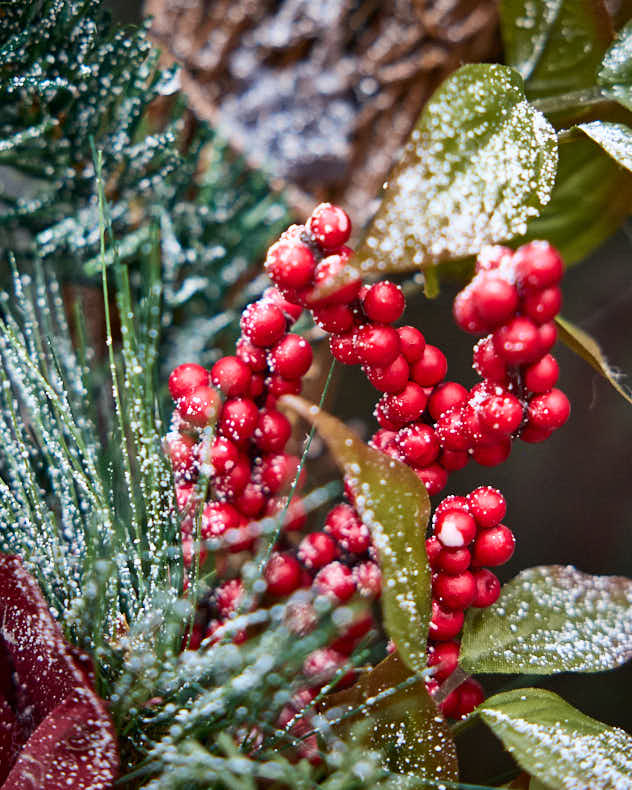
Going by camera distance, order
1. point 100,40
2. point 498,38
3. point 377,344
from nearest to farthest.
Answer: point 377,344 → point 100,40 → point 498,38

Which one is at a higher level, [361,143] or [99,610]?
[361,143]

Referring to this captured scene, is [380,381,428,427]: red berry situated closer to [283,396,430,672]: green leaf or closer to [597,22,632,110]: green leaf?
[283,396,430,672]: green leaf

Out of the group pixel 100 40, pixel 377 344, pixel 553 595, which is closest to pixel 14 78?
pixel 100 40

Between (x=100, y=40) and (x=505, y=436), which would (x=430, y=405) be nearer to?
(x=505, y=436)

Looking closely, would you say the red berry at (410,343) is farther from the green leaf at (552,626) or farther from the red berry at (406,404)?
the green leaf at (552,626)

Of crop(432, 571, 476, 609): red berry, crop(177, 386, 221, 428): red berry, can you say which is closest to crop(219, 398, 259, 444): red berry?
crop(177, 386, 221, 428): red berry

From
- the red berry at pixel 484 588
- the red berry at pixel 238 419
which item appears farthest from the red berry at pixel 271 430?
the red berry at pixel 484 588

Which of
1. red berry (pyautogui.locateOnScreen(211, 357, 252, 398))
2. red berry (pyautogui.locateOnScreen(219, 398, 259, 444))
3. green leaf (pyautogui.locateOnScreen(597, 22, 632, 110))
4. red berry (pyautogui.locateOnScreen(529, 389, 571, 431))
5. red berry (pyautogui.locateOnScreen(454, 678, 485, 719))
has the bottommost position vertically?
red berry (pyautogui.locateOnScreen(454, 678, 485, 719))
